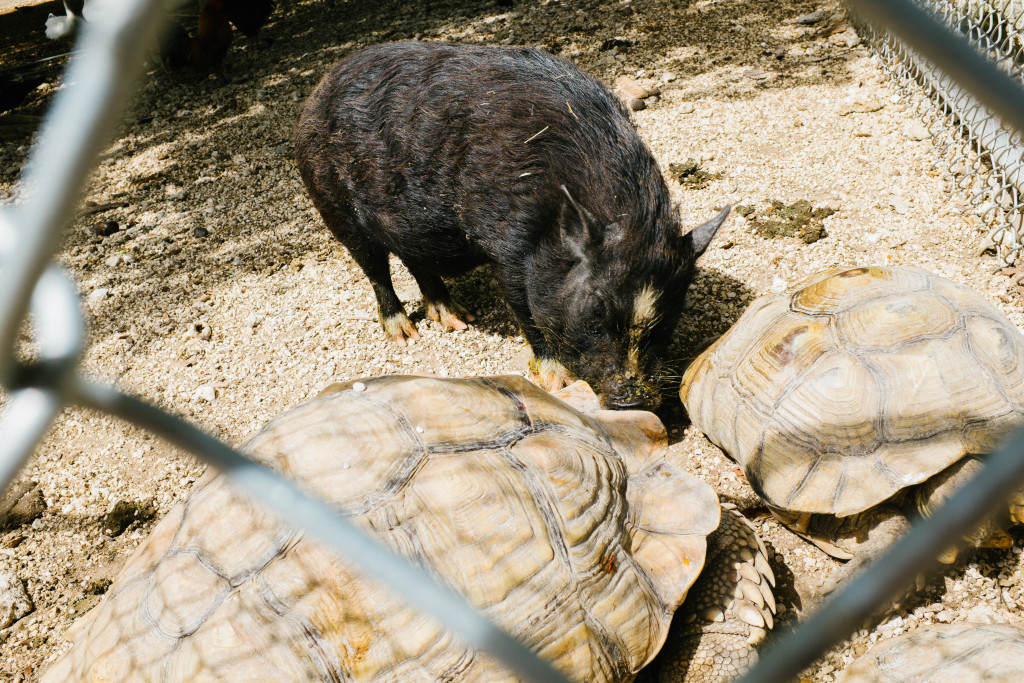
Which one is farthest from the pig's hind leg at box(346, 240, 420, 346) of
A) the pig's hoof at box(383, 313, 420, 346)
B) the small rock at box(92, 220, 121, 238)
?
the small rock at box(92, 220, 121, 238)

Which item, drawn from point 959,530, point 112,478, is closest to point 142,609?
point 112,478

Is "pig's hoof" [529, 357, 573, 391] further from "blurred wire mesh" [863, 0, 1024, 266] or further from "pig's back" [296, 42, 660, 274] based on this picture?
"blurred wire mesh" [863, 0, 1024, 266]

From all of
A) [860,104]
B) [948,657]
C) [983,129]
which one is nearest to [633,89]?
[860,104]

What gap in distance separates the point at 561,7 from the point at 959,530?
26.6 ft

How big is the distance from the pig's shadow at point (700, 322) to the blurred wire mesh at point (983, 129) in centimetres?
141

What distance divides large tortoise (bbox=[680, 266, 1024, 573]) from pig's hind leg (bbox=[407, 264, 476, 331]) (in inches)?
75.7

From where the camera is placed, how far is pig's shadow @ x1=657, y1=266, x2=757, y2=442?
12.3 ft

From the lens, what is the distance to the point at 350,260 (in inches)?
203

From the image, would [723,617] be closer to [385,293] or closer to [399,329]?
[399,329]

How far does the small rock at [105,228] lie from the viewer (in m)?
5.84

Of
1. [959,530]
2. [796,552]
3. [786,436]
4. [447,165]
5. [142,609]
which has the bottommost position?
[796,552]

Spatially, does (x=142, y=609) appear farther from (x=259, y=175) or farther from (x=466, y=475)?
(x=259, y=175)

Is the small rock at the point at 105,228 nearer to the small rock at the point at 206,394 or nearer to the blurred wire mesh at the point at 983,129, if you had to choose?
the small rock at the point at 206,394

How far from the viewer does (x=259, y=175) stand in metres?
6.27
